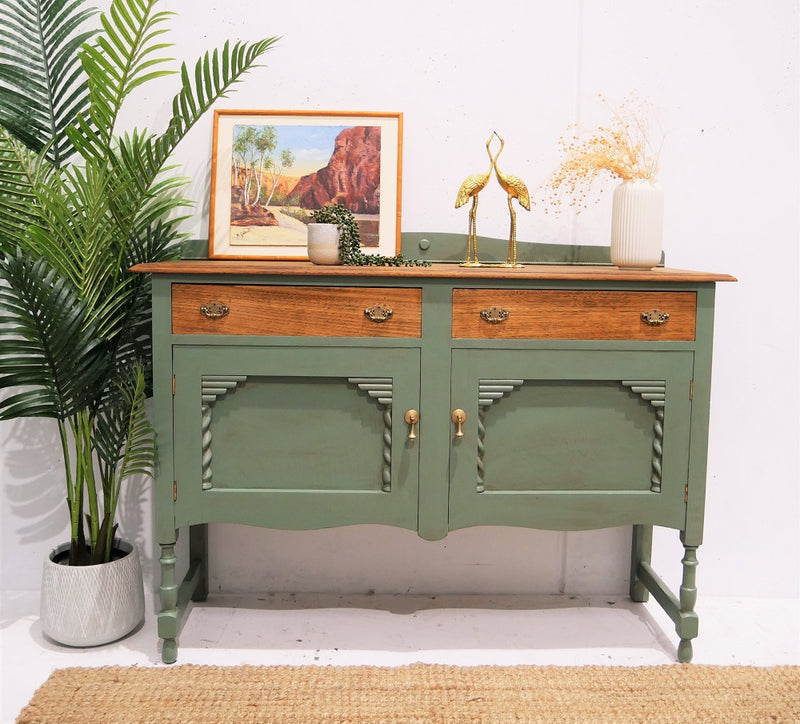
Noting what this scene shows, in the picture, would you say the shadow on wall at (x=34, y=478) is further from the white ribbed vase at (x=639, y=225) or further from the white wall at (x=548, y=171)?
the white ribbed vase at (x=639, y=225)

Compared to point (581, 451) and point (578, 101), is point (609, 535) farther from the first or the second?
point (578, 101)

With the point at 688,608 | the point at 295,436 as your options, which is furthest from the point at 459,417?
the point at 688,608

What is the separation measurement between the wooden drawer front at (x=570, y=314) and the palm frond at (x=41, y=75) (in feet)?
4.12

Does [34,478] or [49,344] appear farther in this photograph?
[34,478]

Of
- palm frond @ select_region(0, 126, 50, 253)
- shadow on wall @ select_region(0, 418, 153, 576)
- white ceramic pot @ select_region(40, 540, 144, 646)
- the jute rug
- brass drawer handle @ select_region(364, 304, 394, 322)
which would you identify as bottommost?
the jute rug

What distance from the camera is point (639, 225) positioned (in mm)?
2314

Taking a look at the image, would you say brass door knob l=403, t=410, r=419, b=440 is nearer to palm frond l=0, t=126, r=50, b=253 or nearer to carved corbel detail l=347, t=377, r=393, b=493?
carved corbel detail l=347, t=377, r=393, b=493

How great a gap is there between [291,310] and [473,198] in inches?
26.7

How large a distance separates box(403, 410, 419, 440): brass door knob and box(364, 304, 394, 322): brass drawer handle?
257 mm

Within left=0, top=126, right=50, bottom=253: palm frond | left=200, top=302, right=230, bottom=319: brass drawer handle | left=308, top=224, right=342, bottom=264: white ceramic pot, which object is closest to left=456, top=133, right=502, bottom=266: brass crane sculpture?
left=308, top=224, right=342, bottom=264: white ceramic pot

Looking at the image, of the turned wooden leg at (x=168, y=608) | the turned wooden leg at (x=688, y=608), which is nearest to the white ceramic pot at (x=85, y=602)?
the turned wooden leg at (x=168, y=608)

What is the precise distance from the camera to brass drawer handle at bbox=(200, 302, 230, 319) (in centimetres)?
209

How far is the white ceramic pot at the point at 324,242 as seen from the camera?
2215mm

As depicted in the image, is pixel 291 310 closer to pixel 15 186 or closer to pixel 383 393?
pixel 383 393
